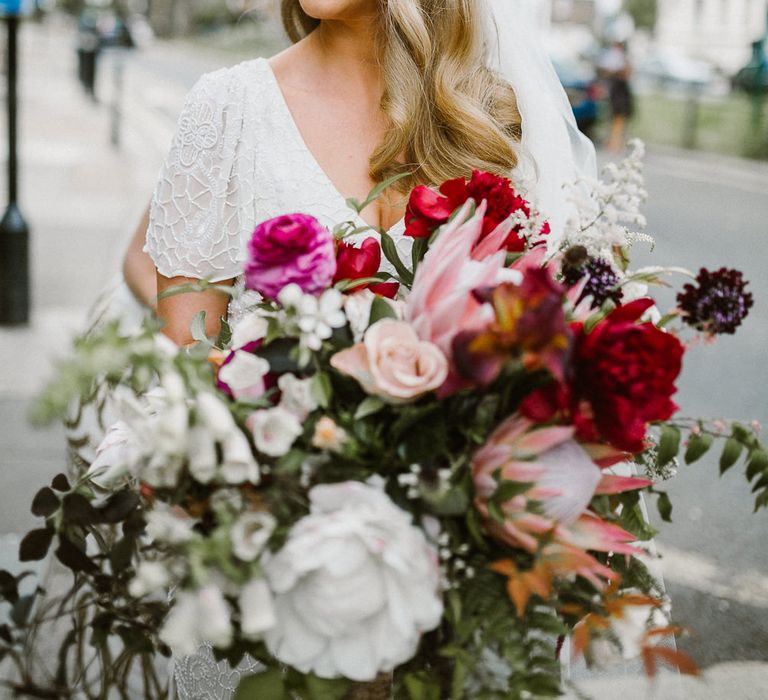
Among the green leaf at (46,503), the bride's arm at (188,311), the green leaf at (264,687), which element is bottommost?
the bride's arm at (188,311)

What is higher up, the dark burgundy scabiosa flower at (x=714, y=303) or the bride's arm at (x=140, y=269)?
the dark burgundy scabiosa flower at (x=714, y=303)

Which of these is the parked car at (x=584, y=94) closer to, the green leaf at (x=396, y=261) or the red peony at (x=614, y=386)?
the green leaf at (x=396, y=261)

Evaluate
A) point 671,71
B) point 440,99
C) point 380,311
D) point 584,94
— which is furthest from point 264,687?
point 671,71

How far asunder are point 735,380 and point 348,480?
18.9ft

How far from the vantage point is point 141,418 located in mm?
1046

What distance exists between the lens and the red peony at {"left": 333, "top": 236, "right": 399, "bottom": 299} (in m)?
1.25

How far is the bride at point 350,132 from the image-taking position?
207cm

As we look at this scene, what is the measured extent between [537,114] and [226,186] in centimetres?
69

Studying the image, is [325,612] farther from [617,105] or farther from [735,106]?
[735,106]

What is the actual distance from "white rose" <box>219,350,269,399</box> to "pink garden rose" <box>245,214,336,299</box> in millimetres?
79

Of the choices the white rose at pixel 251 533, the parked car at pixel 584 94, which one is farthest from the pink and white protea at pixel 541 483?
the parked car at pixel 584 94

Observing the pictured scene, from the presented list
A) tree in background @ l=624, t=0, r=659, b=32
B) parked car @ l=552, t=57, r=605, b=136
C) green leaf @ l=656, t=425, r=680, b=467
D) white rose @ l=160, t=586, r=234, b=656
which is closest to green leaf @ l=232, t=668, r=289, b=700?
white rose @ l=160, t=586, r=234, b=656

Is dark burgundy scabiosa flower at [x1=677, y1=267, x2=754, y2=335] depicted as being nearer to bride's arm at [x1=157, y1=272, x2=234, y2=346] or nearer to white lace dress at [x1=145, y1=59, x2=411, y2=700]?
white lace dress at [x1=145, y1=59, x2=411, y2=700]

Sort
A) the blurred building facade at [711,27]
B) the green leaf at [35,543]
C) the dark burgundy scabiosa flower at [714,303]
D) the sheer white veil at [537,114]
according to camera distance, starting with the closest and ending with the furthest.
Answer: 1. the dark burgundy scabiosa flower at [714,303]
2. the green leaf at [35,543]
3. the sheer white veil at [537,114]
4. the blurred building facade at [711,27]
